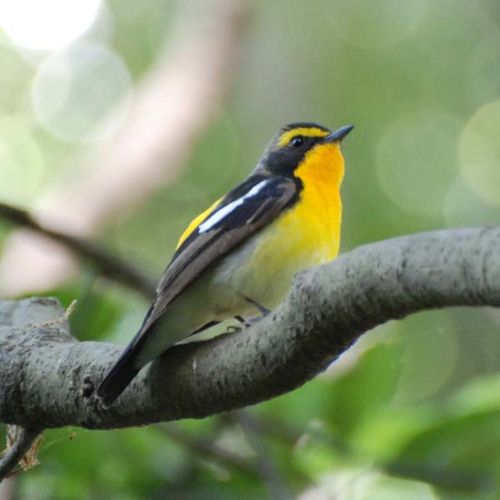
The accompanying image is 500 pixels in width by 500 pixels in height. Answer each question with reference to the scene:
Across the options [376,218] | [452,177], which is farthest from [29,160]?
[452,177]

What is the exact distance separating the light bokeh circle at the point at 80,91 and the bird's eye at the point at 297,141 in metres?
10.4

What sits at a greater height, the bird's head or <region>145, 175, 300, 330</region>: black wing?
the bird's head

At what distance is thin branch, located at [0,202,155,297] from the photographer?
3.57 meters

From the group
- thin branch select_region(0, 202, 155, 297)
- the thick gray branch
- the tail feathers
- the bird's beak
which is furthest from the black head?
the tail feathers

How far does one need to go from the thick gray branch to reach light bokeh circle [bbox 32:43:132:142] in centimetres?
1219

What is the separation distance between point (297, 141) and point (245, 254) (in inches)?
49.5

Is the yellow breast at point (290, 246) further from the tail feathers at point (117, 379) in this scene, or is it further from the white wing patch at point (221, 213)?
the tail feathers at point (117, 379)

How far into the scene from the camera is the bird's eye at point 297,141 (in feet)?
15.5

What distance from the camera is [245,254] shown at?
11.8 ft

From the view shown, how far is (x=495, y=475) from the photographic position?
3381mm

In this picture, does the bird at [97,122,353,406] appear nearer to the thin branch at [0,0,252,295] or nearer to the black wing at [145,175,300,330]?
the black wing at [145,175,300,330]

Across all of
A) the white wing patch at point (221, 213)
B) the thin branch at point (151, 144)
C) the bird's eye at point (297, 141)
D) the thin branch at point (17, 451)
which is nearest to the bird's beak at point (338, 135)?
the bird's eye at point (297, 141)

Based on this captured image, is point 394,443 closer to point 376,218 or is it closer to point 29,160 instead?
point 376,218

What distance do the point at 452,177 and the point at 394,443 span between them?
14.1 m
